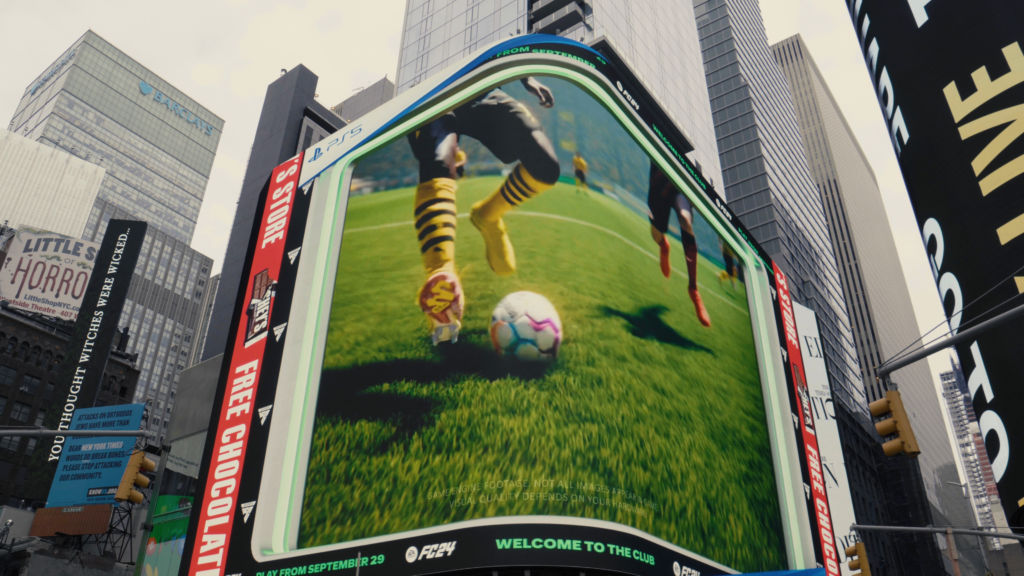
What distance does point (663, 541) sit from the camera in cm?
2516

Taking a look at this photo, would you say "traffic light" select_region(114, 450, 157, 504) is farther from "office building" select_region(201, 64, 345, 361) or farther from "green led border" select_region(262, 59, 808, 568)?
"office building" select_region(201, 64, 345, 361)

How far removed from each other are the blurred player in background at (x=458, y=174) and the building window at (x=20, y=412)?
75.4 metres

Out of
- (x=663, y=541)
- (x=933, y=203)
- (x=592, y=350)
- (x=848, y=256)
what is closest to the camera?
(x=933, y=203)

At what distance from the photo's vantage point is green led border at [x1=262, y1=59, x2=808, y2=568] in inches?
1152

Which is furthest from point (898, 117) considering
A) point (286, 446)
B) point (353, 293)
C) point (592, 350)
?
point (286, 446)

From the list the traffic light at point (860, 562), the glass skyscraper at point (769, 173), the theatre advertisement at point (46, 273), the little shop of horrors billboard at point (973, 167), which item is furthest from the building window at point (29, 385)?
the little shop of horrors billboard at point (973, 167)

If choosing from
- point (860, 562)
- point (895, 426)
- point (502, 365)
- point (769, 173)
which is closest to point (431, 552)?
point (502, 365)

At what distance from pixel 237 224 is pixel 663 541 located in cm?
3160

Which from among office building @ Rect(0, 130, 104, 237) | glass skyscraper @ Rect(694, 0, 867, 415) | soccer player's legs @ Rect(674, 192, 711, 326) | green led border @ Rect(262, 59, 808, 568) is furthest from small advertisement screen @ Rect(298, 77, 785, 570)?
office building @ Rect(0, 130, 104, 237)

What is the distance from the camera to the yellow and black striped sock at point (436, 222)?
95.9ft

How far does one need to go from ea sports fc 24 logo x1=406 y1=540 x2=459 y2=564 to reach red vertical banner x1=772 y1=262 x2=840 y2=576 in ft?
51.8

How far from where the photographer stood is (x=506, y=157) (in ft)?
100

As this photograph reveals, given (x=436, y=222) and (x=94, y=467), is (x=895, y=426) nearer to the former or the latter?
(x=436, y=222)

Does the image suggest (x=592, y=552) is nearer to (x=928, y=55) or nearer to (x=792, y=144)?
(x=928, y=55)
